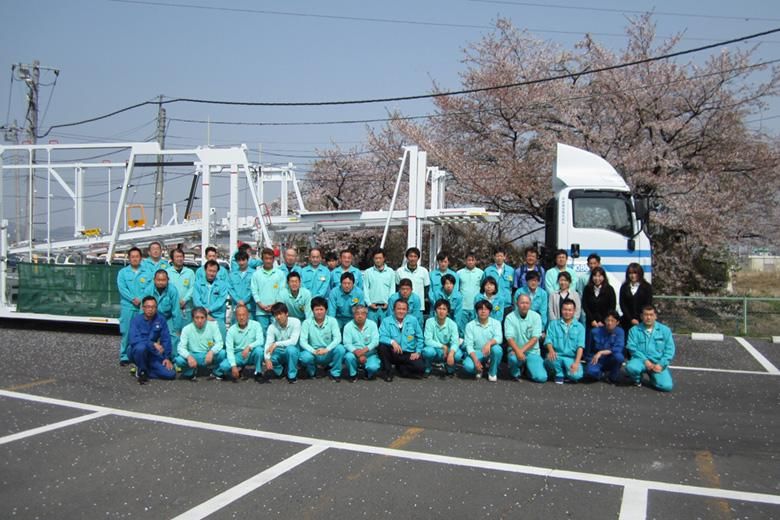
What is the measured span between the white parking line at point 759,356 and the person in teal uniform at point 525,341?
4.00 m

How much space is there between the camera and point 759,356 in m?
12.3

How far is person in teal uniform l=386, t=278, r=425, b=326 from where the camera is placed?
394 inches

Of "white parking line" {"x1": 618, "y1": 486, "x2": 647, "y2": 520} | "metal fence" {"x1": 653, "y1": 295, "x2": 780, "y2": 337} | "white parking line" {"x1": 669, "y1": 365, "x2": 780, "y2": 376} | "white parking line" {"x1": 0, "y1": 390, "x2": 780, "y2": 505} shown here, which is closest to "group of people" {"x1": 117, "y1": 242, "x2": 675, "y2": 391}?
"white parking line" {"x1": 669, "y1": 365, "x2": 780, "y2": 376}

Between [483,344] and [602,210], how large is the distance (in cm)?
412

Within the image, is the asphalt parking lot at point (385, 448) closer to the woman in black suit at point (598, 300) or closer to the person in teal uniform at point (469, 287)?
the woman in black suit at point (598, 300)

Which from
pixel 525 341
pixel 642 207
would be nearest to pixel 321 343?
pixel 525 341

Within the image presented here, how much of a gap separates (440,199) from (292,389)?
24.1ft

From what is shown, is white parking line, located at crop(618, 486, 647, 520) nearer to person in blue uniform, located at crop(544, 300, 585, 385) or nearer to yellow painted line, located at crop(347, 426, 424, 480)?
yellow painted line, located at crop(347, 426, 424, 480)

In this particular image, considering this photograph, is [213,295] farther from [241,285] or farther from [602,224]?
[602,224]

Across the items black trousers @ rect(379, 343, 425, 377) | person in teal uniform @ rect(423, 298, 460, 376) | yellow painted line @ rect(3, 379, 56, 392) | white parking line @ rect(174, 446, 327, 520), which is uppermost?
person in teal uniform @ rect(423, 298, 460, 376)

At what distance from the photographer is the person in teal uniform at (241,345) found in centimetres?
948

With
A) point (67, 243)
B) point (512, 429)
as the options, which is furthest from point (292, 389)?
point (67, 243)

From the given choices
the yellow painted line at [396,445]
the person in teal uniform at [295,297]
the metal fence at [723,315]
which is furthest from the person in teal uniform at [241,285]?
the metal fence at [723,315]

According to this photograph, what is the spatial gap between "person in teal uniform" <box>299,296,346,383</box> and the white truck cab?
466 cm
